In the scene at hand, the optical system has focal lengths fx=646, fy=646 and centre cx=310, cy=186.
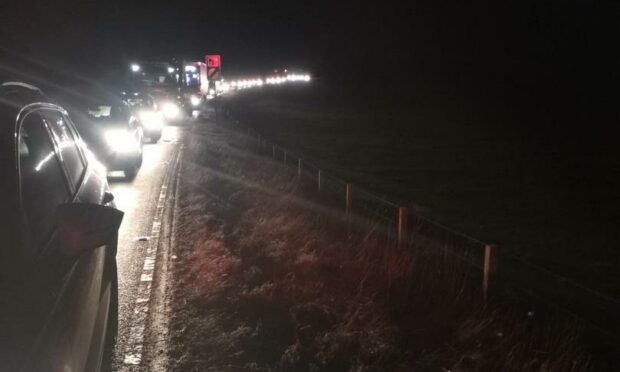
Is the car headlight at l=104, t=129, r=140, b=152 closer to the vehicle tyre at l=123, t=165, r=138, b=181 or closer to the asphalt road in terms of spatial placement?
the vehicle tyre at l=123, t=165, r=138, b=181

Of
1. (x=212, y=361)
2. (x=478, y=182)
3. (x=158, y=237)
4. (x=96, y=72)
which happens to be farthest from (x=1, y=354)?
(x=96, y=72)

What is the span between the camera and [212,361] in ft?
15.2

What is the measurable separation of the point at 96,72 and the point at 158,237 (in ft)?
129

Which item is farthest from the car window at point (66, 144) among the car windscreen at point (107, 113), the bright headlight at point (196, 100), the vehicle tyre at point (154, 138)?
the bright headlight at point (196, 100)

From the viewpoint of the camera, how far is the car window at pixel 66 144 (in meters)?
3.85

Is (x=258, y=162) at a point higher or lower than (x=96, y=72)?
lower

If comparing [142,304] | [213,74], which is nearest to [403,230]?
[142,304]

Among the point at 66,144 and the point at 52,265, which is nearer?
the point at 52,265

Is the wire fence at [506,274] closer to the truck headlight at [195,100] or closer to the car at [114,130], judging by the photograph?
the car at [114,130]

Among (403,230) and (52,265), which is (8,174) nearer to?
(52,265)

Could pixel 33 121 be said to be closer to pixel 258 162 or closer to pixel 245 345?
pixel 245 345

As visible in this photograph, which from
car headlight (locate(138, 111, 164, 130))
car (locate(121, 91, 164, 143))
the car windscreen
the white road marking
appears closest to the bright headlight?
car (locate(121, 91, 164, 143))

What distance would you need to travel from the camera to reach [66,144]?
4.14 metres

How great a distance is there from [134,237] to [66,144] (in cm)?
436
